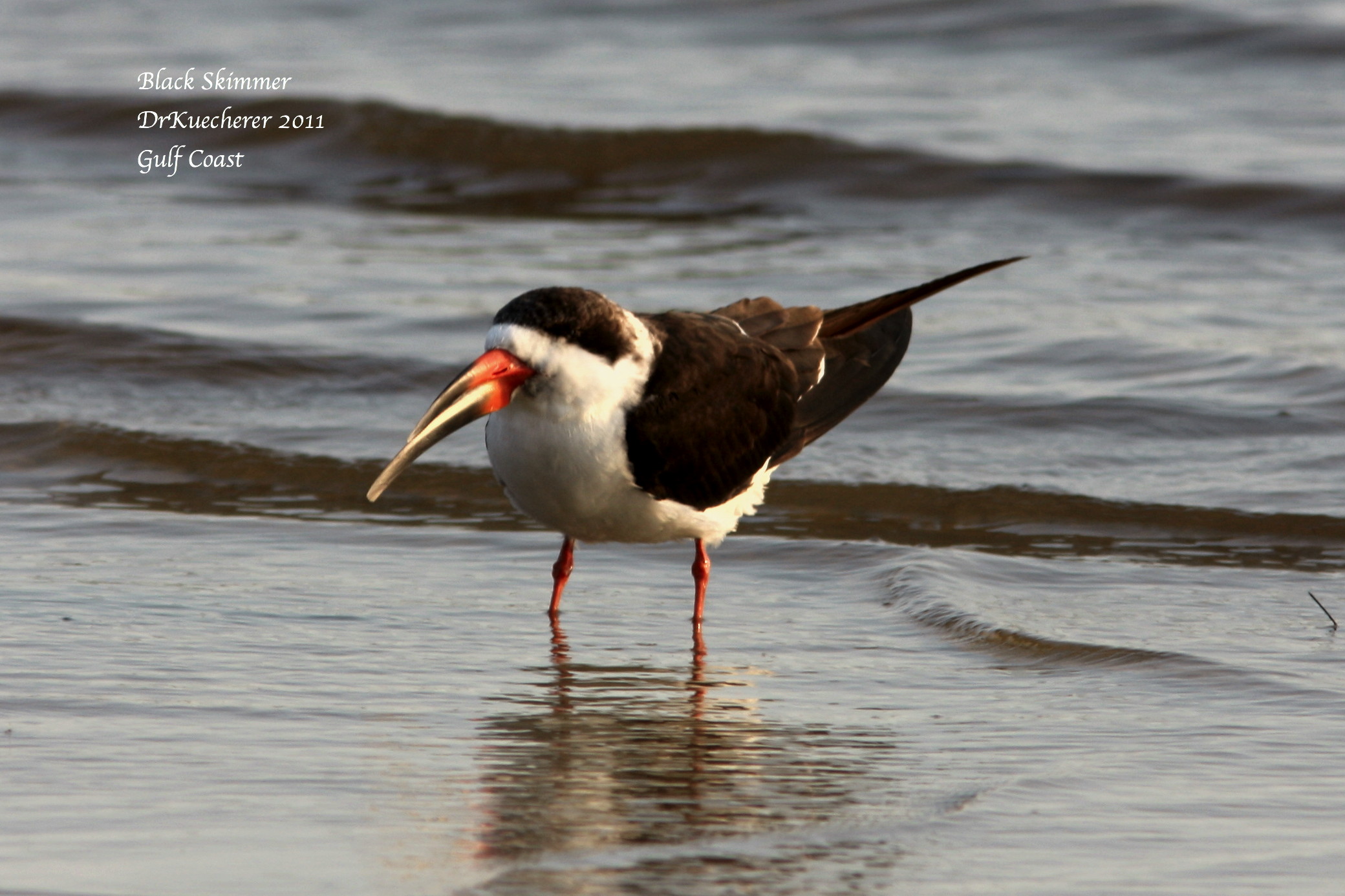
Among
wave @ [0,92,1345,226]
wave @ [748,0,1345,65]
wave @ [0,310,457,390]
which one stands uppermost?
wave @ [748,0,1345,65]

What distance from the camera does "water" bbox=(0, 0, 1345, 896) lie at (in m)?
3.56

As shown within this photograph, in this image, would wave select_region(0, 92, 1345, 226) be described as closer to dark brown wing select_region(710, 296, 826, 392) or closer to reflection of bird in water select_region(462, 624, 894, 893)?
dark brown wing select_region(710, 296, 826, 392)

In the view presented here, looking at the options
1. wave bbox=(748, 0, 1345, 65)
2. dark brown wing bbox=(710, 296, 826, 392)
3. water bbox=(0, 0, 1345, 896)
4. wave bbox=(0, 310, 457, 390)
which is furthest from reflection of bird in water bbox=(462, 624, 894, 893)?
wave bbox=(748, 0, 1345, 65)

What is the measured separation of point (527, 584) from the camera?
19.0 feet

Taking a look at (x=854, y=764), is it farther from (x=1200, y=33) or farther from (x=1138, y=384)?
(x=1200, y=33)

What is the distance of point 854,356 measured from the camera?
19.6 feet

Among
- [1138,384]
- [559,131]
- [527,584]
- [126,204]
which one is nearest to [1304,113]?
[559,131]

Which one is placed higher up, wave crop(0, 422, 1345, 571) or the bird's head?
the bird's head

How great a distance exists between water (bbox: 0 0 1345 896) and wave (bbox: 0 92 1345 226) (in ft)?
0.15

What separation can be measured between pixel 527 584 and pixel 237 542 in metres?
1.06

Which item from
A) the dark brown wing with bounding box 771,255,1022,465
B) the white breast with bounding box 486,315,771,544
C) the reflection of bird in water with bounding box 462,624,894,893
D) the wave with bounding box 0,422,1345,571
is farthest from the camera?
the wave with bounding box 0,422,1345,571

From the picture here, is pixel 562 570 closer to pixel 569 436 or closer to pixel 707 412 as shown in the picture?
pixel 707 412

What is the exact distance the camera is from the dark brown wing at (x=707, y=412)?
4934mm

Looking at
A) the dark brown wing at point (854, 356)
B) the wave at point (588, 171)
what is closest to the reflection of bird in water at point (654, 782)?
the dark brown wing at point (854, 356)
